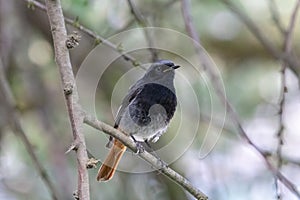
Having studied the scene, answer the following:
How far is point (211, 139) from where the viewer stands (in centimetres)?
346

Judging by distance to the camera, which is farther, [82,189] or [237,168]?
[237,168]

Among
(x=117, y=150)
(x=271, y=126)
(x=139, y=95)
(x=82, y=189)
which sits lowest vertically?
(x=82, y=189)

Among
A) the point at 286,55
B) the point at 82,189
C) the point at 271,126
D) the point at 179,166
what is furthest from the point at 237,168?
the point at 82,189

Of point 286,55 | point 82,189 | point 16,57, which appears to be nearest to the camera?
point 82,189

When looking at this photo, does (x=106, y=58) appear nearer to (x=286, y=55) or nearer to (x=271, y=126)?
(x=271, y=126)

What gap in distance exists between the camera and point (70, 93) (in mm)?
1505

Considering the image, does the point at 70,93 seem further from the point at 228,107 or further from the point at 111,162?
the point at 111,162

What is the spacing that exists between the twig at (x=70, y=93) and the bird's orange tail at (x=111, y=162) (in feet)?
2.91

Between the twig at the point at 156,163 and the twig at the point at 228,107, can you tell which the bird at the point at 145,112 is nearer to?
the twig at the point at 228,107

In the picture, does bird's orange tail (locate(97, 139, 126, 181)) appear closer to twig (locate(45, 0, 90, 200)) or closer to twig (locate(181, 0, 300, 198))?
twig (locate(181, 0, 300, 198))

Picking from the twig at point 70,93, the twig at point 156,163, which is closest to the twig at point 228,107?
the twig at point 156,163

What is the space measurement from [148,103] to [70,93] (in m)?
1.07

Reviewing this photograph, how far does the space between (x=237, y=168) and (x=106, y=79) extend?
977 mm

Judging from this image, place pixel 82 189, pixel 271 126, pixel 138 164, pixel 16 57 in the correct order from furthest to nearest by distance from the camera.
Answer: pixel 271 126 → pixel 16 57 → pixel 138 164 → pixel 82 189
